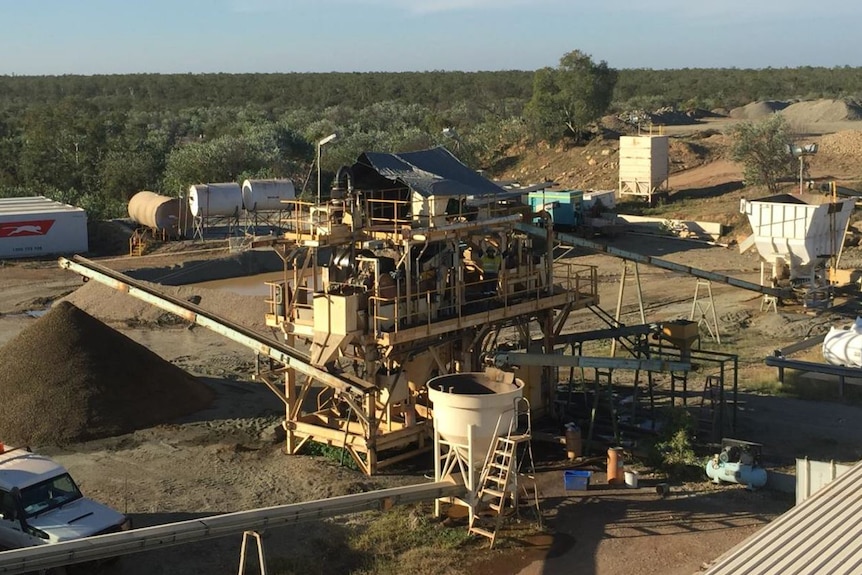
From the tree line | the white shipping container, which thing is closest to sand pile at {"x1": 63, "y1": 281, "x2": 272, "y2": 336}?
the tree line

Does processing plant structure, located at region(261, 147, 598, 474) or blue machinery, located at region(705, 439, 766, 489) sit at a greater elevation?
processing plant structure, located at region(261, 147, 598, 474)

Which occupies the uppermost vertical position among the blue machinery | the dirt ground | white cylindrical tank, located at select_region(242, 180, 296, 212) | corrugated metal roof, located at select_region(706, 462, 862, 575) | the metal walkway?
white cylindrical tank, located at select_region(242, 180, 296, 212)

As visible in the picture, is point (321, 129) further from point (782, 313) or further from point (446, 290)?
point (446, 290)

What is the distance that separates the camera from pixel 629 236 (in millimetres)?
47406

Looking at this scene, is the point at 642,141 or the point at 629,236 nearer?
the point at 629,236

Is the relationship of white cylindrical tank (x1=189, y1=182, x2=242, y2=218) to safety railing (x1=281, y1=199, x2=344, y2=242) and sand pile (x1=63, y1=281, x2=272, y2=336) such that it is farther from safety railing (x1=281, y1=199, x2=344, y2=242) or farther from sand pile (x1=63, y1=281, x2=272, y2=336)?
safety railing (x1=281, y1=199, x2=344, y2=242)

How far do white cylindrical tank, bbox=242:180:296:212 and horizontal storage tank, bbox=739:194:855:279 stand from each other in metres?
20.5

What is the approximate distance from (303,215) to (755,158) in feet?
111

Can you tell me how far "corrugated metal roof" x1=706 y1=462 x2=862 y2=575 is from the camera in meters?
9.83

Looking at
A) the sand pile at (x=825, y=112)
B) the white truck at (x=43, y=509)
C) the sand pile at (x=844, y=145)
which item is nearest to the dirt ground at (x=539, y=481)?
the white truck at (x=43, y=509)

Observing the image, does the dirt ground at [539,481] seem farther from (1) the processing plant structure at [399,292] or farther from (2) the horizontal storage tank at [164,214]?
(2) the horizontal storage tank at [164,214]

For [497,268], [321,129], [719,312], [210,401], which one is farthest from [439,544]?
[321,129]

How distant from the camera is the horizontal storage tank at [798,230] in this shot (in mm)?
31719

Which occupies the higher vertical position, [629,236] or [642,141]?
[642,141]
